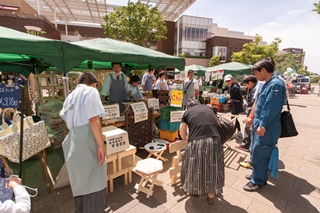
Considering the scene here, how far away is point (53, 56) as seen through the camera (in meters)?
2.49

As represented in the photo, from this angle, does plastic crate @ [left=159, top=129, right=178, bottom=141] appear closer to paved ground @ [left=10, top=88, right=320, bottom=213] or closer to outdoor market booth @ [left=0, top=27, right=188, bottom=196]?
outdoor market booth @ [left=0, top=27, right=188, bottom=196]

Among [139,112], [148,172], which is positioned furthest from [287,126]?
[139,112]

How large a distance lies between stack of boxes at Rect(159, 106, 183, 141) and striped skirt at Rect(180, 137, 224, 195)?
1.85m

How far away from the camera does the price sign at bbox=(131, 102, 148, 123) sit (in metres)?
3.64

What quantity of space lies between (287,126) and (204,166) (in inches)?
60.5

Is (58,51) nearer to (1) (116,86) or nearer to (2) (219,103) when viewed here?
(1) (116,86)

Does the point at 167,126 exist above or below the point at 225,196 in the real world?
above

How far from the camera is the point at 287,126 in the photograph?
2633 millimetres

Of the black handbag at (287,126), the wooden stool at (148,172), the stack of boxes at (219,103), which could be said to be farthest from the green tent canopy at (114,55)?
the stack of boxes at (219,103)

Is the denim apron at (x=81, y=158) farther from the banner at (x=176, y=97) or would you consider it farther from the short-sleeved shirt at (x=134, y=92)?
the banner at (x=176, y=97)

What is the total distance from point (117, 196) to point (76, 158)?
1200mm

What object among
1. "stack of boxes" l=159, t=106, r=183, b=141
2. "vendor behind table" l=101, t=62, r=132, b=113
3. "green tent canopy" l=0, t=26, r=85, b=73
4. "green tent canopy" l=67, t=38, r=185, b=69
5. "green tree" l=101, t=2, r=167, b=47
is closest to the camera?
"green tent canopy" l=0, t=26, r=85, b=73

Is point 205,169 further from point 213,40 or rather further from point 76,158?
point 213,40

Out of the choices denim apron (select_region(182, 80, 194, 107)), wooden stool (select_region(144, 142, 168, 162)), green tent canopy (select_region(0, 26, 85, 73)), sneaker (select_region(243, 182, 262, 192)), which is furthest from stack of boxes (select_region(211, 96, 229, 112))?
green tent canopy (select_region(0, 26, 85, 73))
